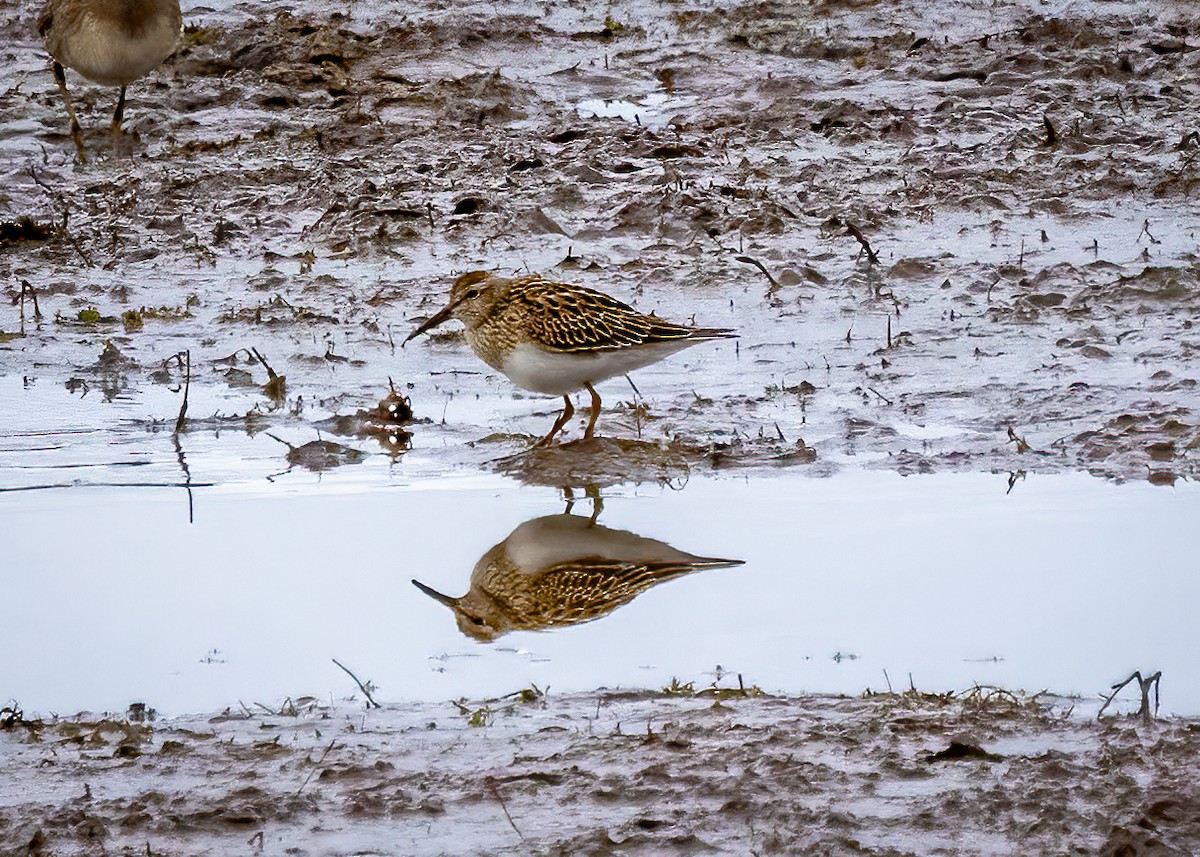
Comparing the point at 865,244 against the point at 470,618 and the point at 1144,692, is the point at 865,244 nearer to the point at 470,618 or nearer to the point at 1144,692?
the point at 470,618

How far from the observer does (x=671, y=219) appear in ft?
39.0

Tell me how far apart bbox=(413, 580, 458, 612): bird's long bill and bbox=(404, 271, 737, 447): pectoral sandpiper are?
166 cm

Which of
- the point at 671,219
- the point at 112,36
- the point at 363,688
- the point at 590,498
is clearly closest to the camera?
the point at 363,688

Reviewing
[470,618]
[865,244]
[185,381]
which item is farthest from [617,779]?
[865,244]

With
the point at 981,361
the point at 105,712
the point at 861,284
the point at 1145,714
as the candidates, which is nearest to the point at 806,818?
the point at 1145,714

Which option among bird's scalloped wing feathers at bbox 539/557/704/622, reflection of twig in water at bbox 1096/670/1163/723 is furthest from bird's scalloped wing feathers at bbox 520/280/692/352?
reflection of twig in water at bbox 1096/670/1163/723

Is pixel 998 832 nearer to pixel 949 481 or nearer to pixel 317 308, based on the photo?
pixel 949 481

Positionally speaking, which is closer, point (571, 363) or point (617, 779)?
point (617, 779)

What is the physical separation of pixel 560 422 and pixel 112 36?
663 cm

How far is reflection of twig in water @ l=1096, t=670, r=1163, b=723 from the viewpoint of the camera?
5453mm

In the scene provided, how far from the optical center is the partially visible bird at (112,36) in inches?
527

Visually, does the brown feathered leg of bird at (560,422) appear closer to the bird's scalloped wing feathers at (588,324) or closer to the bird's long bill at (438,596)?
the bird's scalloped wing feathers at (588,324)

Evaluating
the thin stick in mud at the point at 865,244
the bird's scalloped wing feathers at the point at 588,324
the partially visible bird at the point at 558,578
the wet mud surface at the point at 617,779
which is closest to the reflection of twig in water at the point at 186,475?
the partially visible bird at the point at 558,578

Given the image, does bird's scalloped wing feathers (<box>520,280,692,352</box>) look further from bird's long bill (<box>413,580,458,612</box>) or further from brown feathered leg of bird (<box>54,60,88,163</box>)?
brown feathered leg of bird (<box>54,60,88,163</box>)
